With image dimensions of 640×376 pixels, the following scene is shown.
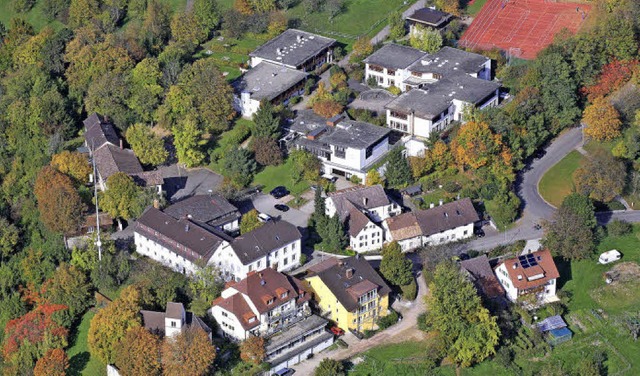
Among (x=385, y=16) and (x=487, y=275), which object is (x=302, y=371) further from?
(x=385, y=16)

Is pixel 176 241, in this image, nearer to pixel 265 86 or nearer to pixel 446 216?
pixel 446 216

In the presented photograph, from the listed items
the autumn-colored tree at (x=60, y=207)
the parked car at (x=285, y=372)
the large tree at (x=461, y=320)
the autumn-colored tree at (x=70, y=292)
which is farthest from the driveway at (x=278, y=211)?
Result: the large tree at (x=461, y=320)

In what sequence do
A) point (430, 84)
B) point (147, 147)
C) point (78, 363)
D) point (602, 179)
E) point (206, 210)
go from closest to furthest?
point (78, 363)
point (206, 210)
point (602, 179)
point (147, 147)
point (430, 84)

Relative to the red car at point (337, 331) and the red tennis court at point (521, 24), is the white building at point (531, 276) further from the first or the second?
the red tennis court at point (521, 24)

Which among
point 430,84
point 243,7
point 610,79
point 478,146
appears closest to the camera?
point 478,146

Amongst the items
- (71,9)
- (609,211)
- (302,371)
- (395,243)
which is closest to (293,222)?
(395,243)

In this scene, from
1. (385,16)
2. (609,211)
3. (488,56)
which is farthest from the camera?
(385,16)

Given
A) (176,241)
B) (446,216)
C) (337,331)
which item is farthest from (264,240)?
(446,216)
